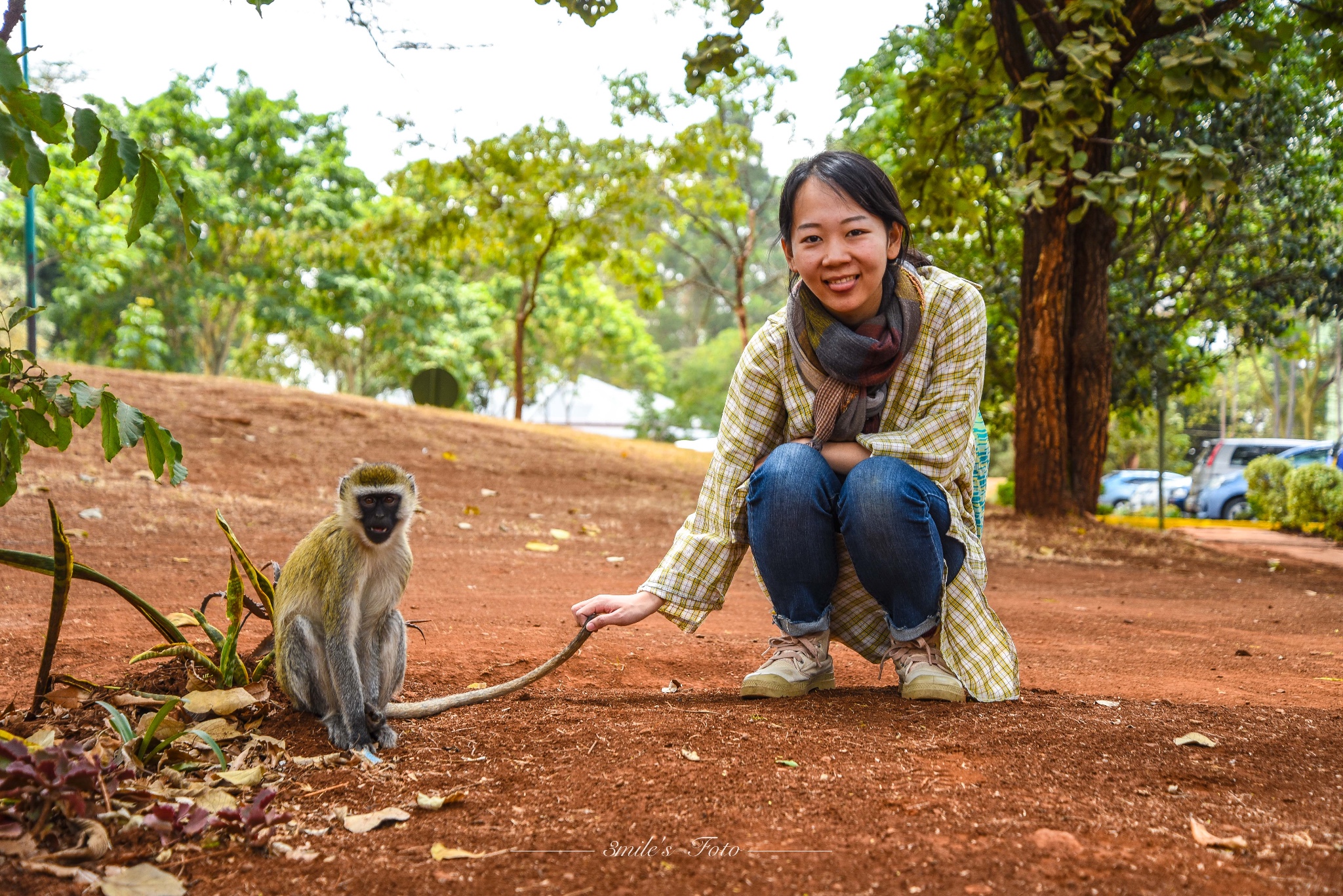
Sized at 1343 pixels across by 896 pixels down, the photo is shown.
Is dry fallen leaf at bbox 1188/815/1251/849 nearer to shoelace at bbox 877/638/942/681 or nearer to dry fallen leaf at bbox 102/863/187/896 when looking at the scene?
shoelace at bbox 877/638/942/681

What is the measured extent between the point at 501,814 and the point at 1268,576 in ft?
26.6

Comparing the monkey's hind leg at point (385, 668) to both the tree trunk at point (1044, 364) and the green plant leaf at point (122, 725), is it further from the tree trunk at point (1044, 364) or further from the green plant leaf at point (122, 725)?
the tree trunk at point (1044, 364)

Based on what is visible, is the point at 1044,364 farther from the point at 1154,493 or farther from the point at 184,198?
the point at 1154,493

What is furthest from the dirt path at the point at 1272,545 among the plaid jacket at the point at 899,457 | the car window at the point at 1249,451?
the plaid jacket at the point at 899,457

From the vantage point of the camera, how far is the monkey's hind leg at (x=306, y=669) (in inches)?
110

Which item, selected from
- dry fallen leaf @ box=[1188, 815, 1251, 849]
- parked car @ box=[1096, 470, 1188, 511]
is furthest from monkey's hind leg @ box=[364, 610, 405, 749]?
parked car @ box=[1096, 470, 1188, 511]

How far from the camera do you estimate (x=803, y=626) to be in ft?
10.5

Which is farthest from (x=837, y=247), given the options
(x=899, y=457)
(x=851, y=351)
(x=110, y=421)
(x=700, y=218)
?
(x=700, y=218)

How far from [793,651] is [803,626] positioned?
0.26ft

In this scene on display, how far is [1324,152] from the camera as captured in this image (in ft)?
42.6

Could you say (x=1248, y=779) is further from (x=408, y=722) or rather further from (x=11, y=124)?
(x=11, y=124)

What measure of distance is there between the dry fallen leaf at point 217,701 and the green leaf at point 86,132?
4.64 ft

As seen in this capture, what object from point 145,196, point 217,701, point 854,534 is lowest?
point 217,701

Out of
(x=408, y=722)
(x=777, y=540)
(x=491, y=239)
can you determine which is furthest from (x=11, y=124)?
(x=491, y=239)
